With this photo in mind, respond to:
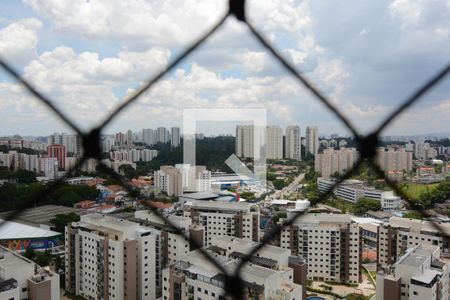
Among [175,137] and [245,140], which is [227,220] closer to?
[175,137]

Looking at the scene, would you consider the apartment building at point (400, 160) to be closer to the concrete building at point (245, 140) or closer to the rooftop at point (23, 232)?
the concrete building at point (245, 140)

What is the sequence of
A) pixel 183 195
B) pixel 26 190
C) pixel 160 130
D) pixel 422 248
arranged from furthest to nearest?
pixel 183 195, pixel 160 130, pixel 26 190, pixel 422 248

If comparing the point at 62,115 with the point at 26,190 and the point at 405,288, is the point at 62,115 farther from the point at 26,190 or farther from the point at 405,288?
the point at 26,190

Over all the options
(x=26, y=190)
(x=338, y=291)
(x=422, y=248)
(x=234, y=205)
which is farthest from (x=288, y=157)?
(x=26, y=190)

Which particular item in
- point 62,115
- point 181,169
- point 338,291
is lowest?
point 338,291

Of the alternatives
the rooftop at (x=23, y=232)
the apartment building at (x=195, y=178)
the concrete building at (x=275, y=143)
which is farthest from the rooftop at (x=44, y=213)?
the concrete building at (x=275, y=143)

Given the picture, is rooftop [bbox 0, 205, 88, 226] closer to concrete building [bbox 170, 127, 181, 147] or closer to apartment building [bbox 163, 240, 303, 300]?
concrete building [bbox 170, 127, 181, 147]
